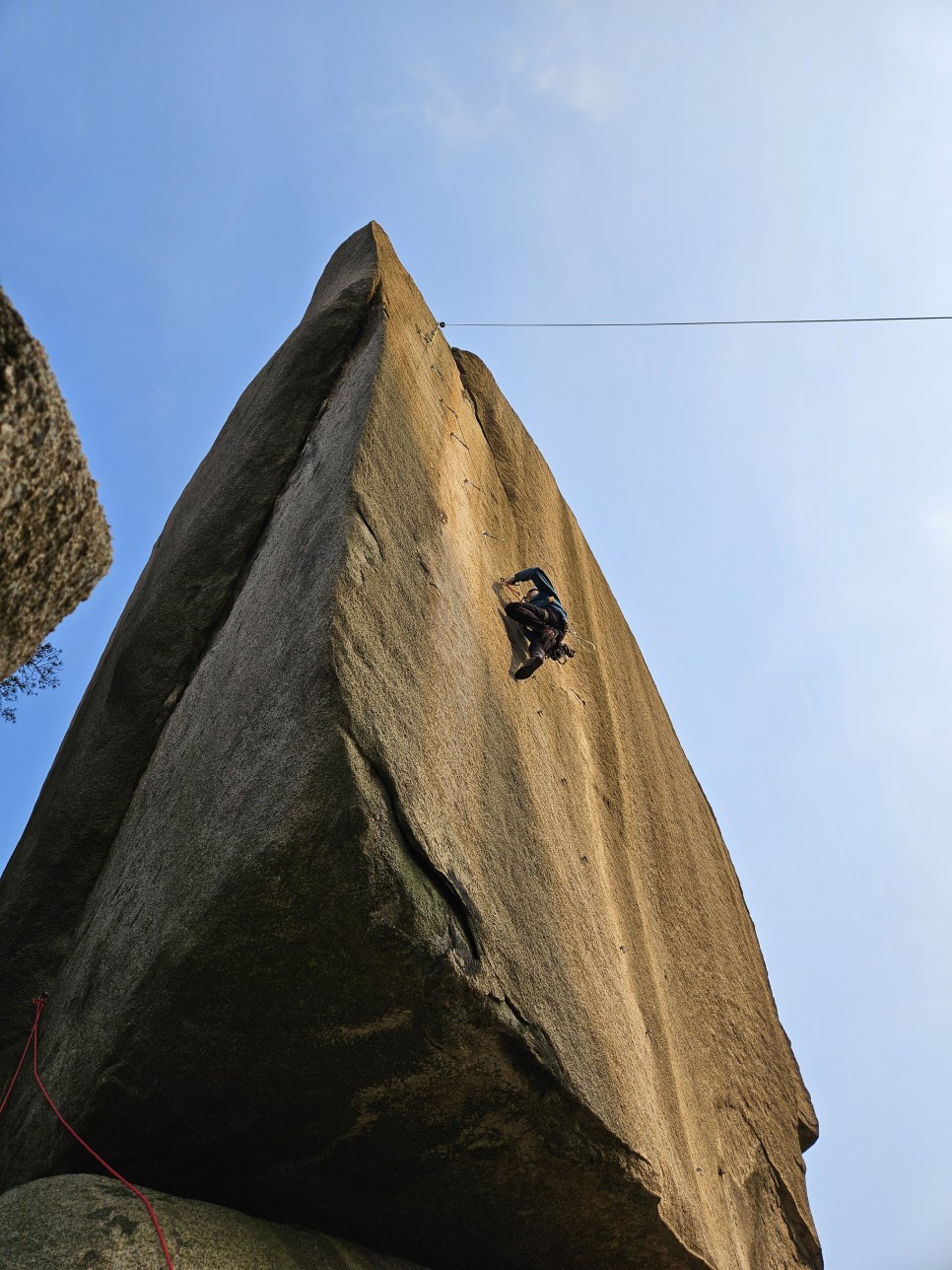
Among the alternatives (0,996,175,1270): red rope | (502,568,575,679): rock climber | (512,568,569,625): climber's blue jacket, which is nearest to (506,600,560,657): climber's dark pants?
(502,568,575,679): rock climber

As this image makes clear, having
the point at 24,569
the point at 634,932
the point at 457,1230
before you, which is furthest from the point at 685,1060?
the point at 24,569

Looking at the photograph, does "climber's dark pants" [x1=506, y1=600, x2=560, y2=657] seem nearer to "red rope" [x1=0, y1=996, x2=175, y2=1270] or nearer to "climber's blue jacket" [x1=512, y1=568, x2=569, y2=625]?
"climber's blue jacket" [x1=512, y1=568, x2=569, y2=625]

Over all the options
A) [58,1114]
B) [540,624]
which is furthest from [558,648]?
[58,1114]

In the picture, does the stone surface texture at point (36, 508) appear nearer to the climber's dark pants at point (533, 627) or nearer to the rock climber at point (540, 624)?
the rock climber at point (540, 624)

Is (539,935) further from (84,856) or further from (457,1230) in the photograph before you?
(84,856)

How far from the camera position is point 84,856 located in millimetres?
4965

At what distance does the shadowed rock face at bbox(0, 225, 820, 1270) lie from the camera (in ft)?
10.7

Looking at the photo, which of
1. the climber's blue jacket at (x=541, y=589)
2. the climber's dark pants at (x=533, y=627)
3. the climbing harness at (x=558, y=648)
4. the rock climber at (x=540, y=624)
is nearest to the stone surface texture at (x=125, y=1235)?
the rock climber at (x=540, y=624)

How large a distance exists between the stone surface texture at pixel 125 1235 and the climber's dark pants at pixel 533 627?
9.58 ft

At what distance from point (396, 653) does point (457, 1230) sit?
2314 mm

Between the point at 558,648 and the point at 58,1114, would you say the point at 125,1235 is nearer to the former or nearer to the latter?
the point at 58,1114

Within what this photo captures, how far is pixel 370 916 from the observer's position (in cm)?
312

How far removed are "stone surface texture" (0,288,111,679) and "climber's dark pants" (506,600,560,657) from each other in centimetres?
294

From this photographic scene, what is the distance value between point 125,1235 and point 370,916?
1216 millimetres
